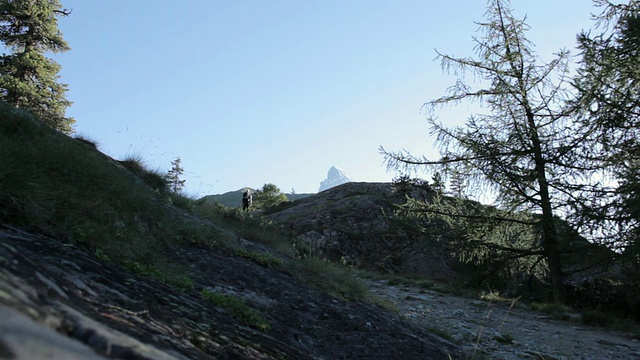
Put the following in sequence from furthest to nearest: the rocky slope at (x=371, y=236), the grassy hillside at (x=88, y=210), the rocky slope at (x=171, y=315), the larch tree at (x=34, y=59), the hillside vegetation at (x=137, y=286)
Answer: the larch tree at (x=34, y=59) → the rocky slope at (x=371, y=236) → the grassy hillside at (x=88, y=210) → the hillside vegetation at (x=137, y=286) → the rocky slope at (x=171, y=315)

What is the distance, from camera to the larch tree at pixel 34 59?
21656 millimetres

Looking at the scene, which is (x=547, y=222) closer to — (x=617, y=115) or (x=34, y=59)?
(x=617, y=115)

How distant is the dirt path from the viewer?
6.58m

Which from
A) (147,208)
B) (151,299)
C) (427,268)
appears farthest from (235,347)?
(427,268)

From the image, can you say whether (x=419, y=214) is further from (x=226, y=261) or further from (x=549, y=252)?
(x=226, y=261)

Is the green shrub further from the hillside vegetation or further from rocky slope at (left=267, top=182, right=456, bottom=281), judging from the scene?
rocky slope at (left=267, top=182, right=456, bottom=281)

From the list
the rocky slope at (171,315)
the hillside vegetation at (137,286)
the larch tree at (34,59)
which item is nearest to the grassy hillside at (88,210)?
the hillside vegetation at (137,286)

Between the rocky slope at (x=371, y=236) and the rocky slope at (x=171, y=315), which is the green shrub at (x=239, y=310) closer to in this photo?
the rocky slope at (x=171, y=315)

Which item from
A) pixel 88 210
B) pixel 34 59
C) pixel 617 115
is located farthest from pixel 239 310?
pixel 34 59

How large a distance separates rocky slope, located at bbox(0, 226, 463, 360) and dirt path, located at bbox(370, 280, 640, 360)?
1.62 metres

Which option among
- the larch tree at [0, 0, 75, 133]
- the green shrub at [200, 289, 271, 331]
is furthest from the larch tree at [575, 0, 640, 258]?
the larch tree at [0, 0, 75, 133]

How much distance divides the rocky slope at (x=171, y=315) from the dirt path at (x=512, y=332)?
63.7 inches

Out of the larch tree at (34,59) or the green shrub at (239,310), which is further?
the larch tree at (34,59)

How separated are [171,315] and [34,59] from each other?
26.1 meters
